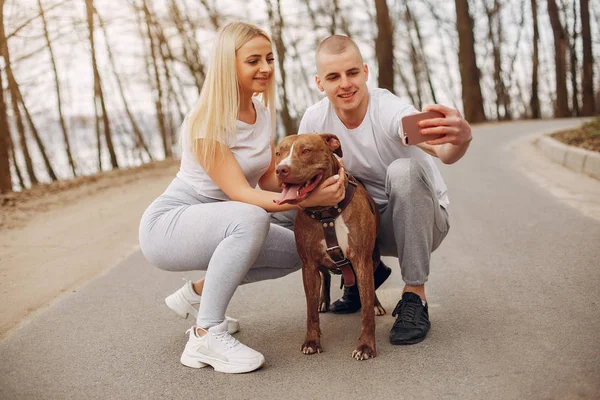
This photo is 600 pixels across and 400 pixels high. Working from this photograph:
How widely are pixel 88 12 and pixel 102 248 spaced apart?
14767 mm

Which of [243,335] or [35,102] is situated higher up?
[35,102]

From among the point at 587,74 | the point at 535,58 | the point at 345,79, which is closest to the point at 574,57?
the point at 535,58

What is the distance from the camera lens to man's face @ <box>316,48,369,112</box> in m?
4.00

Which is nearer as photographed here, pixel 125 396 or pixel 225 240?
pixel 125 396

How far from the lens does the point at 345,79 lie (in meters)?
4.02

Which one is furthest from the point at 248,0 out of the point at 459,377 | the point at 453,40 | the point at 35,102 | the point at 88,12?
the point at 459,377

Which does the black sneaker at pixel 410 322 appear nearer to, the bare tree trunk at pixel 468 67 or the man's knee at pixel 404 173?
the man's knee at pixel 404 173

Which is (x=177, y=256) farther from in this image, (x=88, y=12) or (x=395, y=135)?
(x=88, y=12)

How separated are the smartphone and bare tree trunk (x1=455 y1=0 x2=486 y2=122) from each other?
23.2 m

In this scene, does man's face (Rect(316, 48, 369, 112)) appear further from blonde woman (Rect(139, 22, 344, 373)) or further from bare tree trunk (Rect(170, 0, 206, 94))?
bare tree trunk (Rect(170, 0, 206, 94))

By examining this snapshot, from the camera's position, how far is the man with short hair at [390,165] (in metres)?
3.77

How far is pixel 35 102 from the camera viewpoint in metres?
24.7

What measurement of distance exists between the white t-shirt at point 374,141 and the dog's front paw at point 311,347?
46.1 inches

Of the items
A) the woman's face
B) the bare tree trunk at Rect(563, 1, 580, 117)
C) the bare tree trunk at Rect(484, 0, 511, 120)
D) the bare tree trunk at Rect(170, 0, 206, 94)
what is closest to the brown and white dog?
the woman's face
